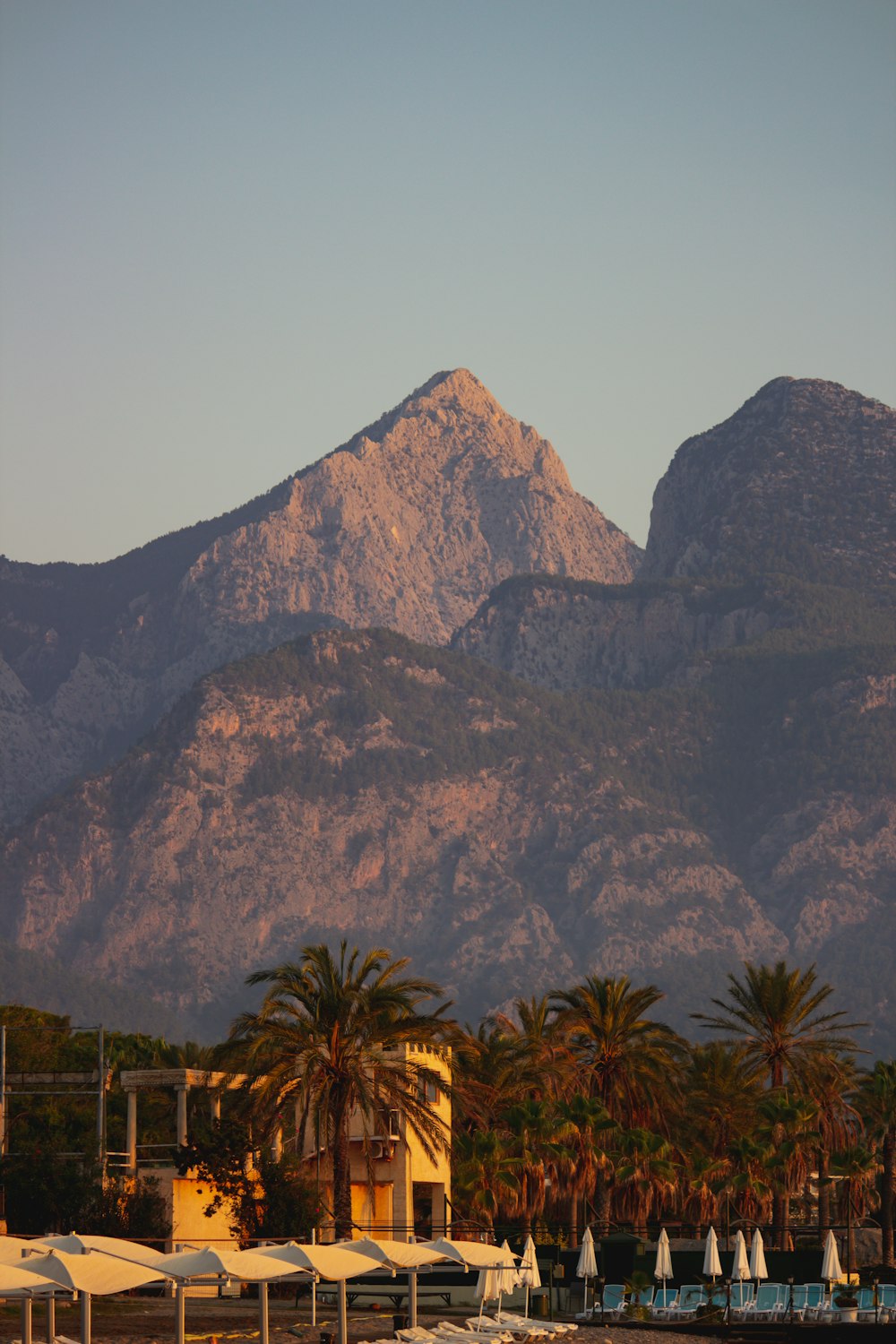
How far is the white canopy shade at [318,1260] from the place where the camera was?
158 feet

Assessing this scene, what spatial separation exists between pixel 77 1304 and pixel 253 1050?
9895 millimetres

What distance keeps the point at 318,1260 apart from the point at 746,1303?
2482 cm

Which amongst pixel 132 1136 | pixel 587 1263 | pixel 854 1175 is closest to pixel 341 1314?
pixel 587 1263

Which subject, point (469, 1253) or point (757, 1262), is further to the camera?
point (757, 1262)

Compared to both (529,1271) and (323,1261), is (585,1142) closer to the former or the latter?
(529,1271)

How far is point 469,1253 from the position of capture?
56.3 meters

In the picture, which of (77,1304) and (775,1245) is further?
(775,1245)

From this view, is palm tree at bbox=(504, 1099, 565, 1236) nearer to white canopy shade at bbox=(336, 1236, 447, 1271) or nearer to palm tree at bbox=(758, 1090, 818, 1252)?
palm tree at bbox=(758, 1090, 818, 1252)

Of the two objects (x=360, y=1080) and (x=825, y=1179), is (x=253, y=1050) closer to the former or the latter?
(x=360, y=1080)

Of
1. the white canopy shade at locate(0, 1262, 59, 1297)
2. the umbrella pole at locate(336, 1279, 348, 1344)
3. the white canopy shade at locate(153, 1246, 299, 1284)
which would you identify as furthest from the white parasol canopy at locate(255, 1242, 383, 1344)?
the white canopy shade at locate(0, 1262, 59, 1297)

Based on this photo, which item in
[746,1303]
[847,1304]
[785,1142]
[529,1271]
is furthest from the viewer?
[785,1142]

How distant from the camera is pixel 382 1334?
2309 inches

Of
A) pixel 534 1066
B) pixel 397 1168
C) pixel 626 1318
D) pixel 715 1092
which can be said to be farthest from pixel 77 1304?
pixel 715 1092

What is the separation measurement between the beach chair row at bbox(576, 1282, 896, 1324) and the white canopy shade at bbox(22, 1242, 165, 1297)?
25.4 m
